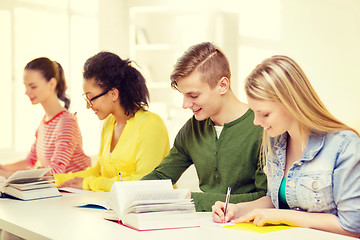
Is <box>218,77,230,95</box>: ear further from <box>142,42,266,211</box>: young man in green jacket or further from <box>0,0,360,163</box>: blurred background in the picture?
<box>0,0,360,163</box>: blurred background

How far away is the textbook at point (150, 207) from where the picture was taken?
152 centimetres

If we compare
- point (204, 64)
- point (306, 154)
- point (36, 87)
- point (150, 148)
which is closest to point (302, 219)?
point (306, 154)

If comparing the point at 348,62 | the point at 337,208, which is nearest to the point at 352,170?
the point at 337,208

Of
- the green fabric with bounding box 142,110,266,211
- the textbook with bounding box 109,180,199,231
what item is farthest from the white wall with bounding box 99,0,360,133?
the textbook with bounding box 109,180,199,231

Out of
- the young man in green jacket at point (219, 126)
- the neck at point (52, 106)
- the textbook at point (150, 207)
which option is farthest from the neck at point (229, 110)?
the neck at point (52, 106)

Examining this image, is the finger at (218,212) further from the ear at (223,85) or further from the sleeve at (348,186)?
the ear at (223,85)

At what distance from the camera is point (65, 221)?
1.66 metres

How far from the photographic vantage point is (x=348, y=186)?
4.91 feet

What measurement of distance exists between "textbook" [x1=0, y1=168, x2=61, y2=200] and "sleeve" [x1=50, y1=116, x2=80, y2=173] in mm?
371

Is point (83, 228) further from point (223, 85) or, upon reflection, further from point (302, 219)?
point (223, 85)

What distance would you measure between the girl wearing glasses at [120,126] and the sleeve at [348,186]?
1018 mm

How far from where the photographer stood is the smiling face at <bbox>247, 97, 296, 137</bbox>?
1582 mm

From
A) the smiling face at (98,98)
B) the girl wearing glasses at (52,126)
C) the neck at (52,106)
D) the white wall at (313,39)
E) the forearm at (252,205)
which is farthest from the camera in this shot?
the white wall at (313,39)

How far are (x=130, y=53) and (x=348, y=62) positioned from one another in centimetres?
220
